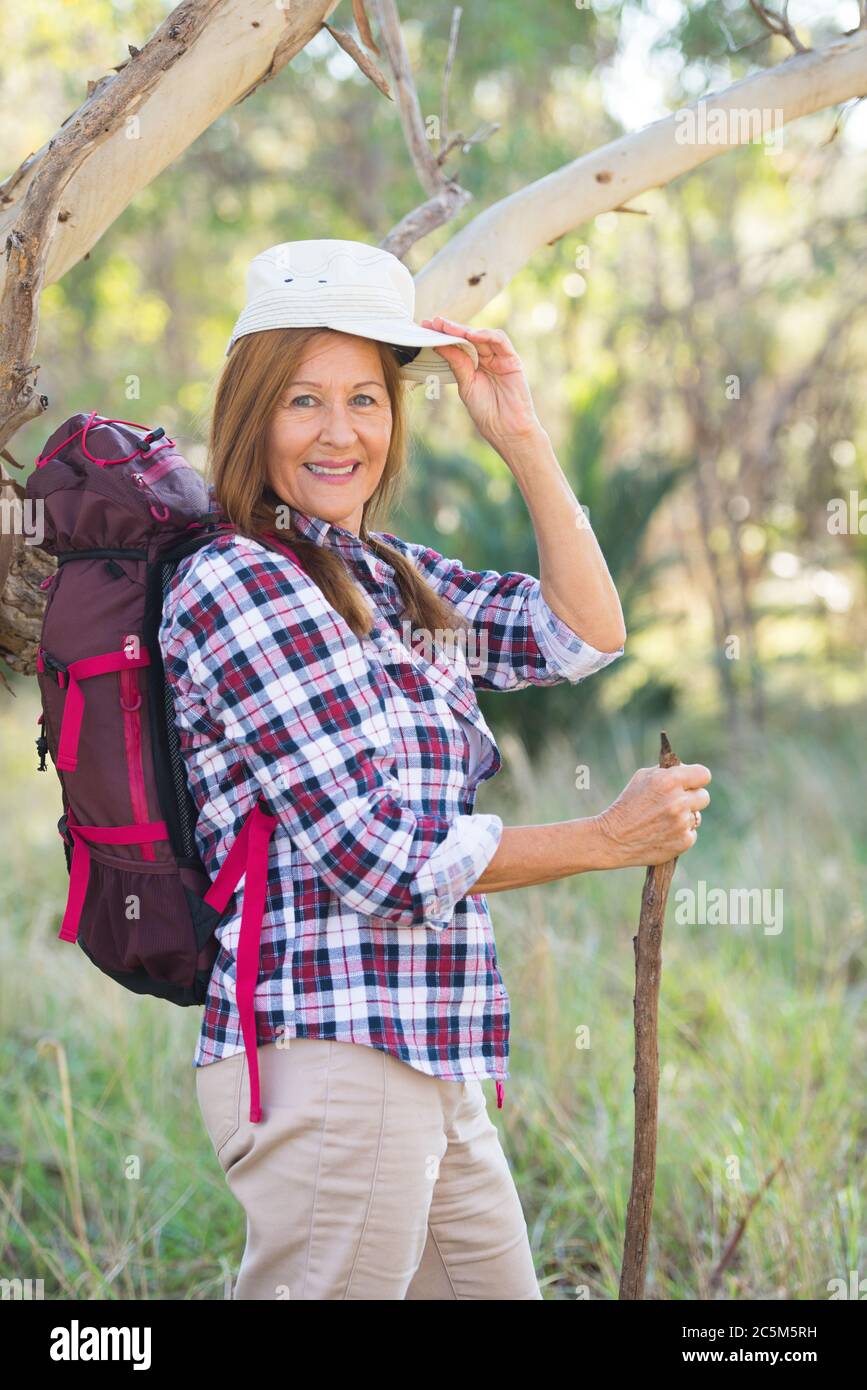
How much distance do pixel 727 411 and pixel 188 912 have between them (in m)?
10.5

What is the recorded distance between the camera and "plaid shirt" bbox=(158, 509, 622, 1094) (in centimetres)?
162

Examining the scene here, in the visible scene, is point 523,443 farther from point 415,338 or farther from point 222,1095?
point 222,1095

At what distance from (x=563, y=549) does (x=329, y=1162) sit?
3.06ft

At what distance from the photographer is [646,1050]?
1918 mm

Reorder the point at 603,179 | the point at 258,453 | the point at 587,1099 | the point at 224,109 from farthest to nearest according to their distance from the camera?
the point at 587,1099
the point at 603,179
the point at 224,109
the point at 258,453

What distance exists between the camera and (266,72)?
87.7 inches

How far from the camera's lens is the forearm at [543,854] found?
170 cm

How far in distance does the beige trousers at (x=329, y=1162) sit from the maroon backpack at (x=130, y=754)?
61 millimetres

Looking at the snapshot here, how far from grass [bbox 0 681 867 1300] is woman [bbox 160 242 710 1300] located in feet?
3.35

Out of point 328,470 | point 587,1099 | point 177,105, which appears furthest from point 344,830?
point 587,1099

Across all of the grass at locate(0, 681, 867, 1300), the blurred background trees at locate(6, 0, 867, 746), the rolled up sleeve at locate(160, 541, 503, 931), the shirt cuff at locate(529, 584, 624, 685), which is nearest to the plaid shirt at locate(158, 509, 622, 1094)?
the rolled up sleeve at locate(160, 541, 503, 931)

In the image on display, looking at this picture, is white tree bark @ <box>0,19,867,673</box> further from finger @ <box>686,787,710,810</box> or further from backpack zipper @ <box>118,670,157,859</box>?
finger @ <box>686,787,710,810</box>
